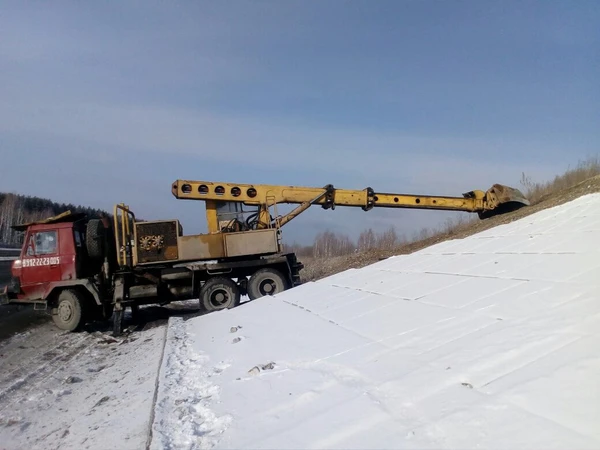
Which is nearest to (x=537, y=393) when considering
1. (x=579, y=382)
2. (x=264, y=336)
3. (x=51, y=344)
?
(x=579, y=382)

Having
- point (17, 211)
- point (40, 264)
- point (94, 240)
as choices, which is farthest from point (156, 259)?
point (17, 211)

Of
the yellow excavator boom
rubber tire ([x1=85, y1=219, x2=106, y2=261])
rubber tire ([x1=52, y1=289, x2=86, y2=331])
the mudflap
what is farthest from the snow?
the yellow excavator boom

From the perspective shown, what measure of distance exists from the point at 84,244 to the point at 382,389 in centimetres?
1147

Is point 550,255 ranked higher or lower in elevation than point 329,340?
higher

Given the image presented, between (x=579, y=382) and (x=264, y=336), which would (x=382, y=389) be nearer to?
(x=579, y=382)

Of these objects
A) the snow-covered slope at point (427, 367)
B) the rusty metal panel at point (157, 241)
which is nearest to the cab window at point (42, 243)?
the rusty metal panel at point (157, 241)

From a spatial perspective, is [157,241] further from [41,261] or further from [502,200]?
[502,200]

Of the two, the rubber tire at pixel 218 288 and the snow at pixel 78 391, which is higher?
the rubber tire at pixel 218 288

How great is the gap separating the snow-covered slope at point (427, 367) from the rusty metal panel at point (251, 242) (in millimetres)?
5046

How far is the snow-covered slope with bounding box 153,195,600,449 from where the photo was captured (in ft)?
12.5

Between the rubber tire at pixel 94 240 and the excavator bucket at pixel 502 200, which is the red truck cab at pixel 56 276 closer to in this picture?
the rubber tire at pixel 94 240

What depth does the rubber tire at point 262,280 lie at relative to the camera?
14.6 metres

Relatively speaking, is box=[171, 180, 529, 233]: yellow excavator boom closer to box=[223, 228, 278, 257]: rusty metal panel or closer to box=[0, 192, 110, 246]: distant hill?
box=[223, 228, 278, 257]: rusty metal panel

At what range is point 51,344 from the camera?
11.9 m
